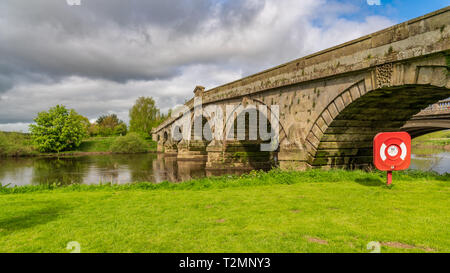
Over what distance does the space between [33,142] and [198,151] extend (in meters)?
30.8

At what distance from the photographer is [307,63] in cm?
1282

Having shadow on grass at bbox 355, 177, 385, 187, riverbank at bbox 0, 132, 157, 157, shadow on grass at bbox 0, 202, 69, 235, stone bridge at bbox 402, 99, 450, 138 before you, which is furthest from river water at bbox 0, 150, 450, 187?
riverbank at bbox 0, 132, 157, 157

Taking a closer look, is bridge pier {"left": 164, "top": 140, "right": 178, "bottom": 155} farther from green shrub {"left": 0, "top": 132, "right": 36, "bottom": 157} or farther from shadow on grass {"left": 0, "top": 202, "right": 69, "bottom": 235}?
shadow on grass {"left": 0, "top": 202, "right": 69, "bottom": 235}

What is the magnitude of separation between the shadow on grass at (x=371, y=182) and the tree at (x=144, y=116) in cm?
6071

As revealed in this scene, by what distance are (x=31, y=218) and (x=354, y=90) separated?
35.4ft

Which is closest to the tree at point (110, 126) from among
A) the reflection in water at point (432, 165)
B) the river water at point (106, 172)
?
the river water at point (106, 172)

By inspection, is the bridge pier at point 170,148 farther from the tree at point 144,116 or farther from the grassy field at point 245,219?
the grassy field at point 245,219

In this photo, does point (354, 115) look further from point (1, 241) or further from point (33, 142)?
point (33, 142)

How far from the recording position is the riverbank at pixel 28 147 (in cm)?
4178

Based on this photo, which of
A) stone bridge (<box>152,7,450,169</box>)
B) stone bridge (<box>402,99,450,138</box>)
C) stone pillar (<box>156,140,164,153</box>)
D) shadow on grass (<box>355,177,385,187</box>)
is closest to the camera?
shadow on grass (<box>355,177,385,187</box>)

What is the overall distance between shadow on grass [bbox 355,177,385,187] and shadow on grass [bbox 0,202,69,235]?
A: 8243mm

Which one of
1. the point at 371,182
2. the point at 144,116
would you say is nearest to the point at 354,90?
the point at 371,182

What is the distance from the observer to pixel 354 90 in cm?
1045

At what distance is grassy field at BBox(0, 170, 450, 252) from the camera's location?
12.7 ft
